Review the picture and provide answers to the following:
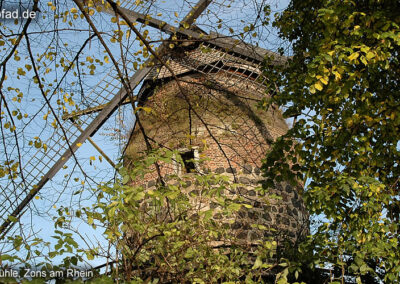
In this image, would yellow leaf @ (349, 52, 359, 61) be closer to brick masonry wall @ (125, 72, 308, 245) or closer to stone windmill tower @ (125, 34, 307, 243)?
stone windmill tower @ (125, 34, 307, 243)

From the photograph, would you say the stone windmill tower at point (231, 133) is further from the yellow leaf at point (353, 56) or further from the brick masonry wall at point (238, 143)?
the yellow leaf at point (353, 56)

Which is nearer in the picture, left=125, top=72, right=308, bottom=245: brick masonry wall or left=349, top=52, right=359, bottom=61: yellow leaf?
left=349, top=52, right=359, bottom=61: yellow leaf

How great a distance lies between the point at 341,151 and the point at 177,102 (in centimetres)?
371

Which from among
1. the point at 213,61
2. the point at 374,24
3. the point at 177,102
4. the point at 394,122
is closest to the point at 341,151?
the point at 394,122

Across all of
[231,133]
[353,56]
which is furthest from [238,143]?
[353,56]

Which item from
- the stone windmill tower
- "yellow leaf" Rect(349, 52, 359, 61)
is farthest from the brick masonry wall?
"yellow leaf" Rect(349, 52, 359, 61)

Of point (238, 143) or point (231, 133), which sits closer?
point (231, 133)

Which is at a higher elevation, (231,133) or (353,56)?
(231,133)

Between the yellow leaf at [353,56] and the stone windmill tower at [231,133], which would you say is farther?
the stone windmill tower at [231,133]

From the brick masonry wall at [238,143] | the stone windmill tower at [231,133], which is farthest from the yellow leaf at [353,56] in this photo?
the brick masonry wall at [238,143]

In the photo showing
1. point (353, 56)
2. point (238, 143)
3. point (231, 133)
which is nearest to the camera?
point (353, 56)

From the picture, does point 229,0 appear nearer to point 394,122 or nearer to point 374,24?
point 374,24

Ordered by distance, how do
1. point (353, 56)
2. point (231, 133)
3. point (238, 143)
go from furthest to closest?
point (238, 143) → point (231, 133) → point (353, 56)

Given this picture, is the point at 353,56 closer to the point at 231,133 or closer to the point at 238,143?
the point at 231,133
